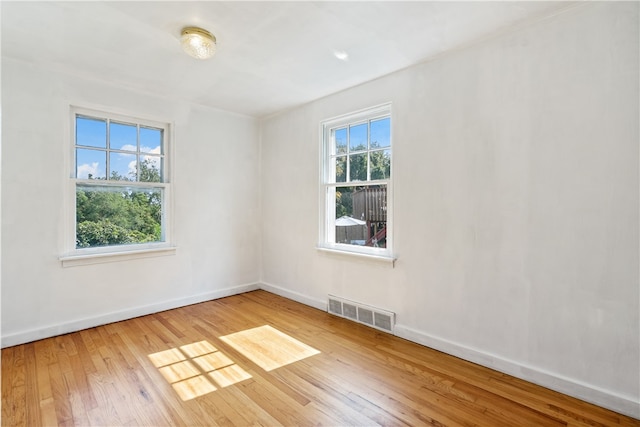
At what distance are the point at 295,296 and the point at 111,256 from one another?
218 centimetres

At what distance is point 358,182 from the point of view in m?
3.47

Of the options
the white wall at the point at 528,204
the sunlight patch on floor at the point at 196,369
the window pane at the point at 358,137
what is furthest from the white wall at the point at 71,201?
the white wall at the point at 528,204

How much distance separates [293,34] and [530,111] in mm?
1844

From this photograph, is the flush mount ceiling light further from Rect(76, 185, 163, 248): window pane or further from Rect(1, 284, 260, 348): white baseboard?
Rect(1, 284, 260, 348): white baseboard

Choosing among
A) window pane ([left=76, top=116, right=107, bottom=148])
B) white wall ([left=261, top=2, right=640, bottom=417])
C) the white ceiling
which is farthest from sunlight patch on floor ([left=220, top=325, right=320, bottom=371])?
the white ceiling

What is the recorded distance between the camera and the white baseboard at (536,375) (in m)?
1.93

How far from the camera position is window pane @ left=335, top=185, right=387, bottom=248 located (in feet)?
10.8

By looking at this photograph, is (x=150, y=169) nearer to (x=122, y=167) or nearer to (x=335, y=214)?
(x=122, y=167)

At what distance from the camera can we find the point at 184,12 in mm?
2129

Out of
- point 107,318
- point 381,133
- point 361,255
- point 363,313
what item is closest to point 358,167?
point 381,133

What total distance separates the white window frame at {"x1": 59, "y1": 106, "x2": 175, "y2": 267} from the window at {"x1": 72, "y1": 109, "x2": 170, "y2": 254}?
10 millimetres

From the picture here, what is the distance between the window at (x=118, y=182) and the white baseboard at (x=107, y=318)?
70 cm

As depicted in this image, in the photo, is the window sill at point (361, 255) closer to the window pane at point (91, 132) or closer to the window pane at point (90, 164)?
the window pane at point (90, 164)

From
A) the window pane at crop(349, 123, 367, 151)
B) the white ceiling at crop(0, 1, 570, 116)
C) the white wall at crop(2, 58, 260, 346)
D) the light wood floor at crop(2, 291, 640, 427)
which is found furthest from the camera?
the window pane at crop(349, 123, 367, 151)
